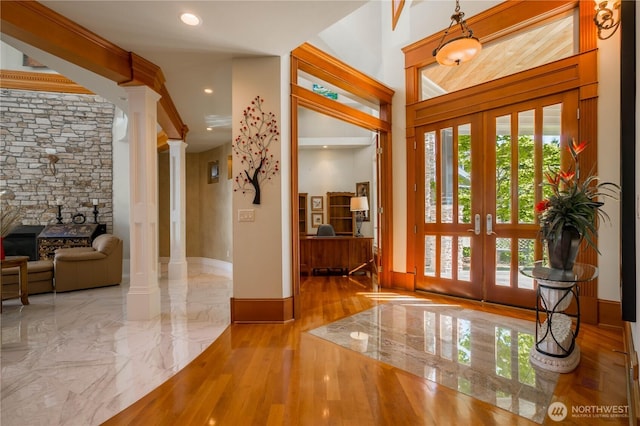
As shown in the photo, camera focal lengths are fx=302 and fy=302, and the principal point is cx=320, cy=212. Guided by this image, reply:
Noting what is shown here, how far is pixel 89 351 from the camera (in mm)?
2521

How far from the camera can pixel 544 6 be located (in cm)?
335

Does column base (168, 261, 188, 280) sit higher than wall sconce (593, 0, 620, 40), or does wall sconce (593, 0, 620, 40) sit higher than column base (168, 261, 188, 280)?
wall sconce (593, 0, 620, 40)

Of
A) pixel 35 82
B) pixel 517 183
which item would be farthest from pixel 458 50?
pixel 35 82

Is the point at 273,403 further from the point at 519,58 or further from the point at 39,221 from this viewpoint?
the point at 39,221

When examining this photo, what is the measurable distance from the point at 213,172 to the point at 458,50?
18.4ft

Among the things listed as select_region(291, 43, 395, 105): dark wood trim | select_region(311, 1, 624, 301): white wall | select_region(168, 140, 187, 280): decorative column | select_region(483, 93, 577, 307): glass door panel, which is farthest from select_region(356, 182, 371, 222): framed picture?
select_region(168, 140, 187, 280): decorative column

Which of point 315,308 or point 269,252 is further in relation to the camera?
point 315,308

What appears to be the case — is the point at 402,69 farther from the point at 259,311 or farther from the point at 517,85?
the point at 259,311

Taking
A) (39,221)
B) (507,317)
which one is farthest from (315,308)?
(39,221)

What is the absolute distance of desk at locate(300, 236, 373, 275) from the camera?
566 cm

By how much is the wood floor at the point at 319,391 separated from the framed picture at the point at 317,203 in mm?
5584

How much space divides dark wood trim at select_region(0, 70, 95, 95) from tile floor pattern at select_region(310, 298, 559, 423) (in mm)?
7220

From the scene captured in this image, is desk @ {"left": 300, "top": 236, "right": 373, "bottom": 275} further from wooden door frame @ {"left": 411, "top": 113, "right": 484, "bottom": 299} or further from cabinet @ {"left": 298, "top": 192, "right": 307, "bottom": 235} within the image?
cabinet @ {"left": 298, "top": 192, "right": 307, "bottom": 235}

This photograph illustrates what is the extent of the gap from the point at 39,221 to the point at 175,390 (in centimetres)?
645
